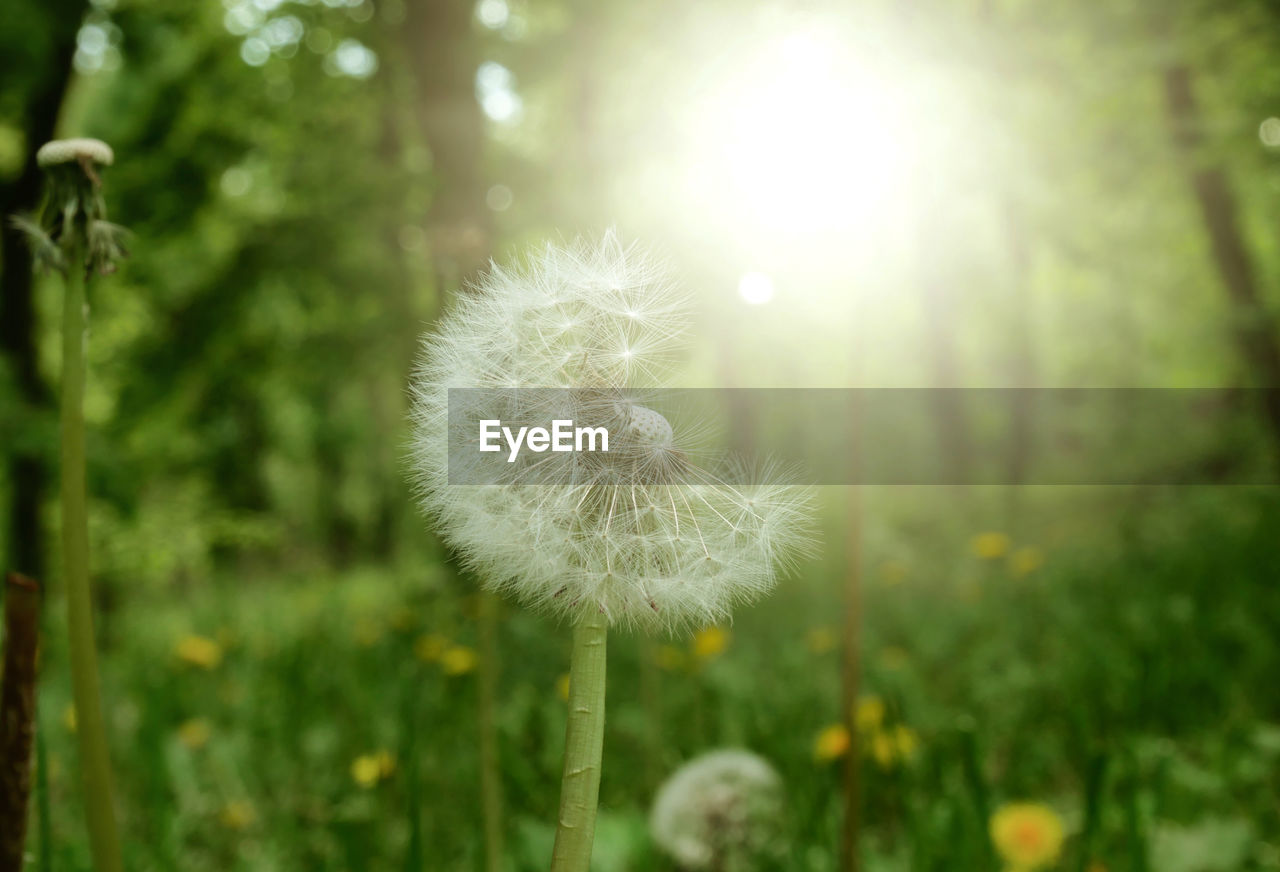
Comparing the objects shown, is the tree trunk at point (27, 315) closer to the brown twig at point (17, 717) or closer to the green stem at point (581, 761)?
the brown twig at point (17, 717)

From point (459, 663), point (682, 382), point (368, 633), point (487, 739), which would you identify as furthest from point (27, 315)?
point (682, 382)

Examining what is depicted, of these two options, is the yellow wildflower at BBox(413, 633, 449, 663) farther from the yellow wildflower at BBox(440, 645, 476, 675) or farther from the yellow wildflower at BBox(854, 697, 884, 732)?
the yellow wildflower at BBox(854, 697, 884, 732)

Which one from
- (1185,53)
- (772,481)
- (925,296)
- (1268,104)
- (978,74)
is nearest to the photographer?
(772,481)

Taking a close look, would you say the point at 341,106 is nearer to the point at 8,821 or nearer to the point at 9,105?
the point at 9,105

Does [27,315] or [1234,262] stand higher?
[1234,262]

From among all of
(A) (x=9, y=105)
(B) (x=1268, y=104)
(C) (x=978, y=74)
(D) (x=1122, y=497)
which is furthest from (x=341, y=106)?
(D) (x=1122, y=497)

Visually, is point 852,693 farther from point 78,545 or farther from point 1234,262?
point 1234,262

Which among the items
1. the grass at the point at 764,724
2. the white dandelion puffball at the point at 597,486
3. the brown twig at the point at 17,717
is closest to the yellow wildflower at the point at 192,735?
the grass at the point at 764,724

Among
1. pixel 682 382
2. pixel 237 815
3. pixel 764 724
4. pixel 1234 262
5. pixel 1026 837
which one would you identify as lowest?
pixel 237 815
